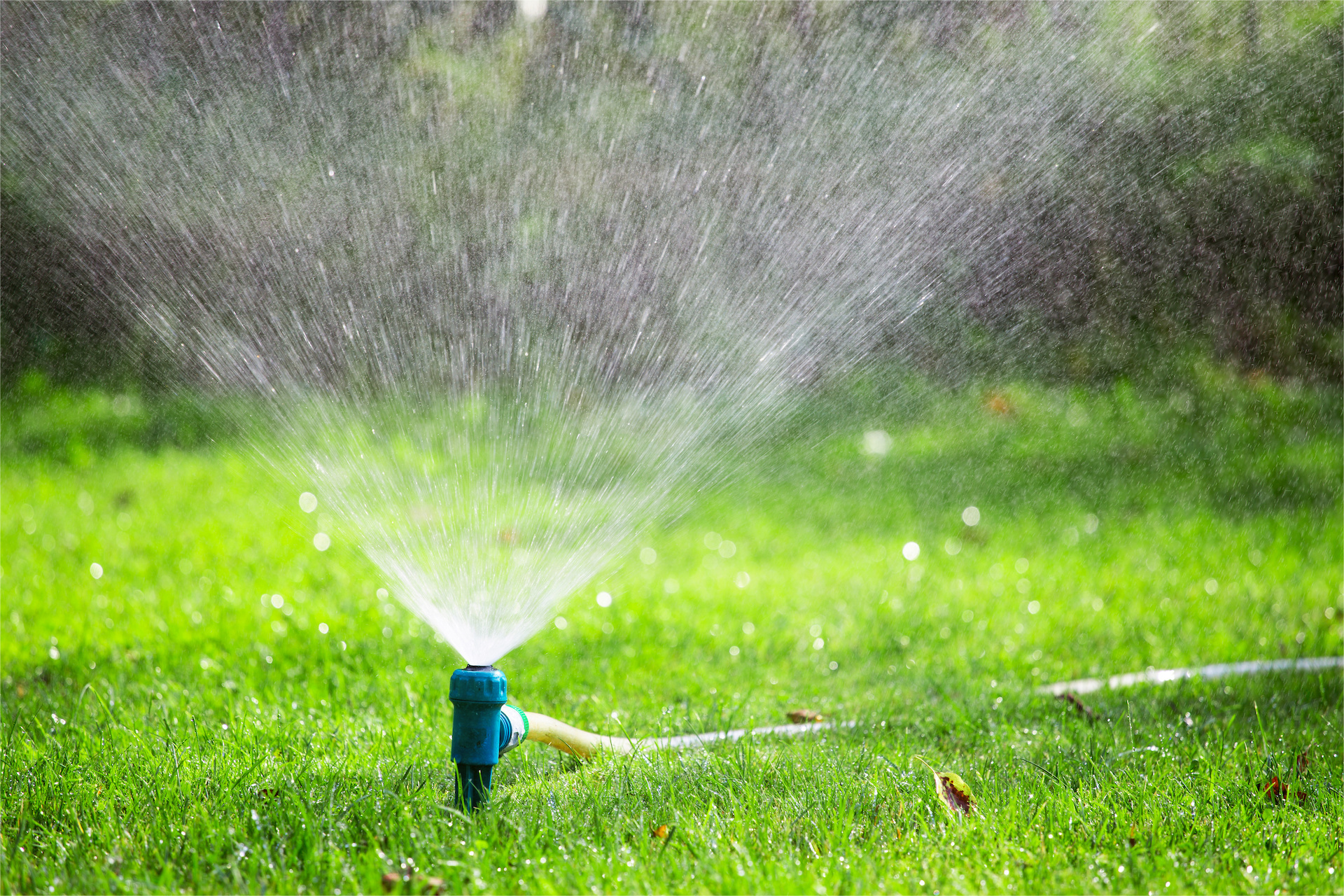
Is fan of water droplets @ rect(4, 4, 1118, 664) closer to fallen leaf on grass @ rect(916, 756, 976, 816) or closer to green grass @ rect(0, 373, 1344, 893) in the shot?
green grass @ rect(0, 373, 1344, 893)

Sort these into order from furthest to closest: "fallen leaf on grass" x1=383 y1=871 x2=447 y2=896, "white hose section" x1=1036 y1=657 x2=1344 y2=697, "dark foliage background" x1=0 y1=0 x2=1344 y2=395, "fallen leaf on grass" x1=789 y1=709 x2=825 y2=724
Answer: "dark foliage background" x1=0 y1=0 x2=1344 y2=395 < "white hose section" x1=1036 y1=657 x2=1344 y2=697 < "fallen leaf on grass" x1=789 y1=709 x2=825 y2=724 < "fallen leaf on grass" x1=383 y1=871 x2=447 y2=896

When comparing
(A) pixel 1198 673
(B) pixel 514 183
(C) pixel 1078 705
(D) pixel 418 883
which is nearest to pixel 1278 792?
(C) pixel 1078 705

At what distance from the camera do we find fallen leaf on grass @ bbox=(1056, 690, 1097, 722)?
3227 mm

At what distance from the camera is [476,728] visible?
226 centimetres

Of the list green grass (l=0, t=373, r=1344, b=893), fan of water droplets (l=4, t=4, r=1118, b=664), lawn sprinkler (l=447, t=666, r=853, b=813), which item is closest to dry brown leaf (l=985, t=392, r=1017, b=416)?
green grass (l=0, t=373, r=1344, b=893)

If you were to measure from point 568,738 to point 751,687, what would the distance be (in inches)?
32.7

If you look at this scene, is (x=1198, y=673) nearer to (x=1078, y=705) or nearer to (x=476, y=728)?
(x=1078, y=705)

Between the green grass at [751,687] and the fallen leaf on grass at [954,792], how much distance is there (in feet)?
0.13

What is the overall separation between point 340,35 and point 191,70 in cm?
63

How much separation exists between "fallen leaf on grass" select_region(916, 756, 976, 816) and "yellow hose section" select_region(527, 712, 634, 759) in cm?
71

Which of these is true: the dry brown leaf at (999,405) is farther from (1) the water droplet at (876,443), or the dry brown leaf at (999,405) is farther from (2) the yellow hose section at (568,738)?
(2) the yellow hose section at (568,738)

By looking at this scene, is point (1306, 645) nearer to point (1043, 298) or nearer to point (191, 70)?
point (1043, 298)

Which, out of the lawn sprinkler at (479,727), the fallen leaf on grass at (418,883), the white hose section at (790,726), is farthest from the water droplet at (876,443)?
the fallen leaf on grass at (418,883)

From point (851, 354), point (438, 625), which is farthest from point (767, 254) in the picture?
point (438, 625)
